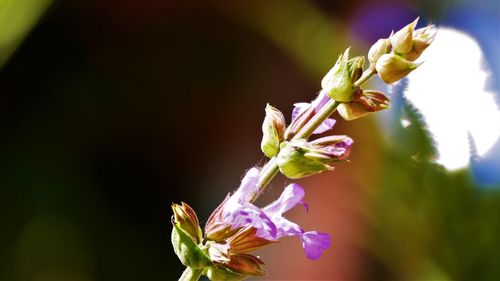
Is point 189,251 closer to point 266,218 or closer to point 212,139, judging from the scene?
point 266,218

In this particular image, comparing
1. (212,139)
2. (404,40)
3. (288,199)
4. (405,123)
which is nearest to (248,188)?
(288,199)

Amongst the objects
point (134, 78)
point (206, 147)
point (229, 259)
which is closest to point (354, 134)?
point (206, 147)

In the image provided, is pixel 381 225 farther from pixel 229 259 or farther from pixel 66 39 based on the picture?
pixel 229 259

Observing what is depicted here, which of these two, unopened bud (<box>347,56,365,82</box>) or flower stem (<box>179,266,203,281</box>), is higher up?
unopened bud (<box>347,56,365,82</box>)

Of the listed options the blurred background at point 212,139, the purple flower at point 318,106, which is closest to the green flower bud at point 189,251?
the purple flower at point 318,106

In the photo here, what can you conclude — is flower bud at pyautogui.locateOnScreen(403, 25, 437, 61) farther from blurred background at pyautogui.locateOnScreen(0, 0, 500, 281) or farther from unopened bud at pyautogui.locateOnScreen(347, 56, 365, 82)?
blurred background at pyautogui.locateOnScreen(0, 0, 500, 281)

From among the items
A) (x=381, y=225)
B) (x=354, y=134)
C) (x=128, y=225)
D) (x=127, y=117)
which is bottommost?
(x=128, y=225)

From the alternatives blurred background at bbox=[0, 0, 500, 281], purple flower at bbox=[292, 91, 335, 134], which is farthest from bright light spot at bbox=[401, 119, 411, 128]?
purple flower at bbox=[292, 91, 335, 134]
